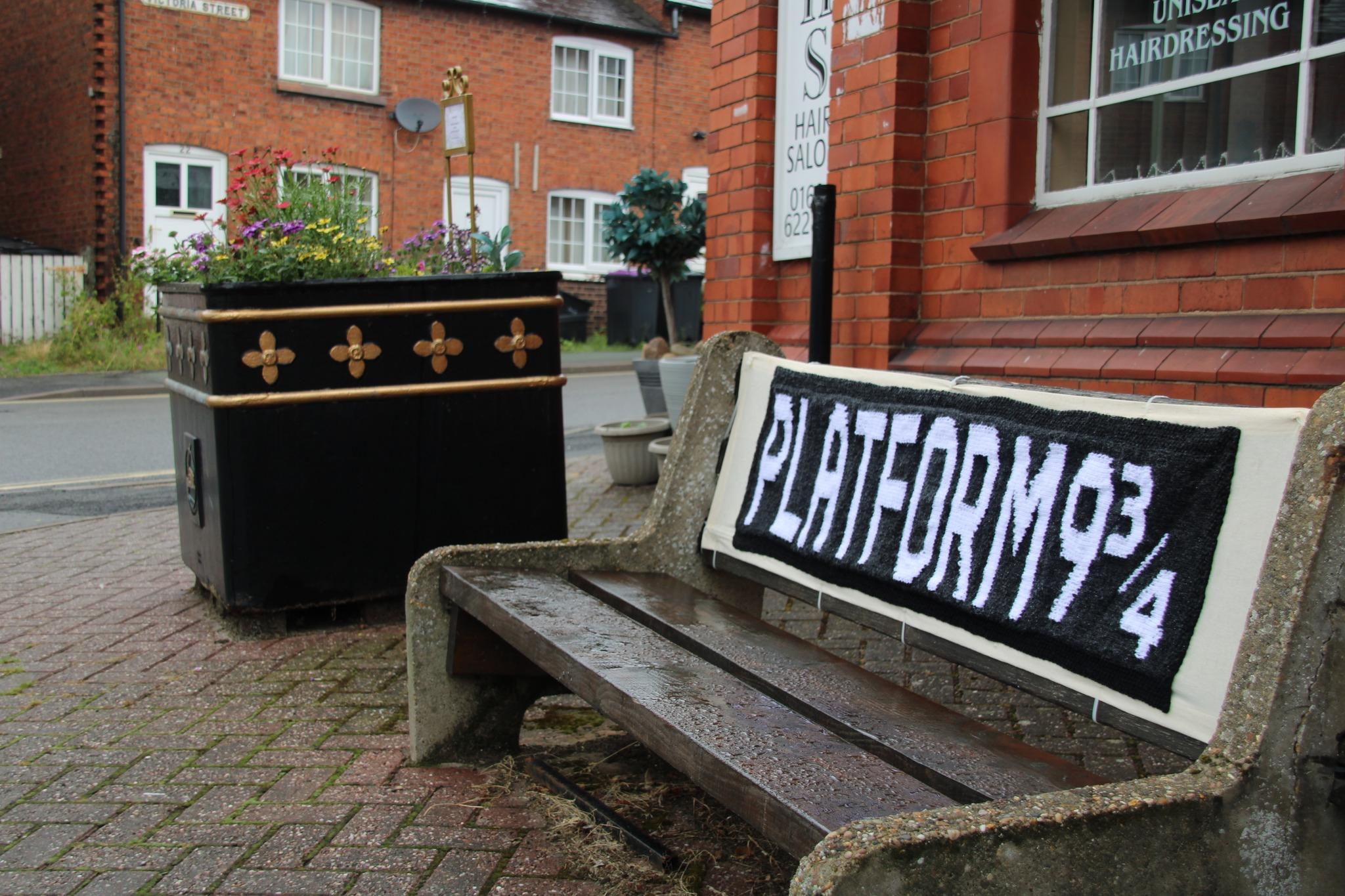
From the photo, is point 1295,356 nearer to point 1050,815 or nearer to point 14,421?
point 1050,815

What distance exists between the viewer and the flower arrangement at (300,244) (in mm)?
4297

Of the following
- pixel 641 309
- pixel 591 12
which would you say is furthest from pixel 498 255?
pixel 591 12

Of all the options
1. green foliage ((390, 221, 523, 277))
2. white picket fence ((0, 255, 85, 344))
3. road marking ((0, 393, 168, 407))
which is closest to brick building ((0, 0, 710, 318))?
white picket fence ((0, 255, 85, 344))

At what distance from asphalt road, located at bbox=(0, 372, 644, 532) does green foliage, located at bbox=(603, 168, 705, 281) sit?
1.86 m

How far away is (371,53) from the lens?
20812 millimetres

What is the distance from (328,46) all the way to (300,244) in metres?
17.5

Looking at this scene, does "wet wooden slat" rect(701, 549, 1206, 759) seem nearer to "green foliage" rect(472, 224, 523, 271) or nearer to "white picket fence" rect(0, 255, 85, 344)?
"green foliage" rect(472, 224, 523, 271)

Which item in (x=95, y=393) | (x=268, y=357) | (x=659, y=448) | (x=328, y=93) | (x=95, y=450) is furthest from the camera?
(x=328, y=93)

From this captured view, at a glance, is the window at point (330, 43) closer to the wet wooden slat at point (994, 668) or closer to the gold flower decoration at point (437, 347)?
the gold flower decoration at point (437, 347)

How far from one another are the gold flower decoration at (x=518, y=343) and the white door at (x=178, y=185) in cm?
→ 1573

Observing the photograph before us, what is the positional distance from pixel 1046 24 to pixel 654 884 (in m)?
3.17

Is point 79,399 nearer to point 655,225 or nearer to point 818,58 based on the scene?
point 655,225

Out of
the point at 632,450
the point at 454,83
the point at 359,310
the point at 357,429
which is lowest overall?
the point at 632,450

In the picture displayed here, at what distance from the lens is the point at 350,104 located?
67.4ft
